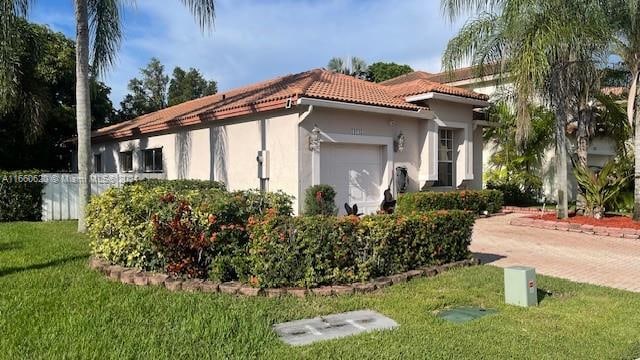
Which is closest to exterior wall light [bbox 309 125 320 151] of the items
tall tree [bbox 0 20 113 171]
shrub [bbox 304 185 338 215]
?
shrub [bbox 304 185 338 215]

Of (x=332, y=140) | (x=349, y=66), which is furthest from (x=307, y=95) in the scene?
(x=349, y=66)

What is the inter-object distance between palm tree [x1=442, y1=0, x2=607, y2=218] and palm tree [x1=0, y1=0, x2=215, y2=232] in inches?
292

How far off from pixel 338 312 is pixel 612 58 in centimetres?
1296

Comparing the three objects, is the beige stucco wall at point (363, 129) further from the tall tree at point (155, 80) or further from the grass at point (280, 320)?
the tall tree at point (155, 80)

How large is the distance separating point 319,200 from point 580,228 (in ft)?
22.8

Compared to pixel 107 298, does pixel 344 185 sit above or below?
above

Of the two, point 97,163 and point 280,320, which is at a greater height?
point 97,163

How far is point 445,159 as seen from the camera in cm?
1684

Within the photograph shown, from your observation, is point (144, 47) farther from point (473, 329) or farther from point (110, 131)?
point (473, 329)

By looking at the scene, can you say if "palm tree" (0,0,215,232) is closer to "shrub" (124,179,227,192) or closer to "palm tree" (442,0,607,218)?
"shrub" (124,179,227,192)

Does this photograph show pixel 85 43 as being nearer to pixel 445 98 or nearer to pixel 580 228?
pixel 445 98

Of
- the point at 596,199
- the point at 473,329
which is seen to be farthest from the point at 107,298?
the point at 596,199

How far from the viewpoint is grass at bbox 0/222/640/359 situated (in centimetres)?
423

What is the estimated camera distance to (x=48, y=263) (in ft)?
25.4
